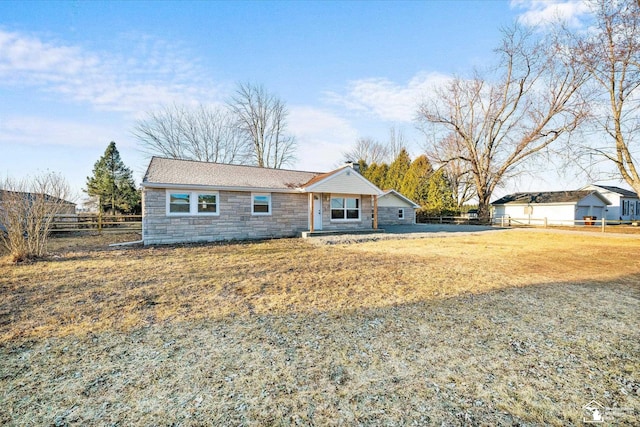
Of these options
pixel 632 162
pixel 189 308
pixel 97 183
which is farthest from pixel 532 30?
pixel 97 183

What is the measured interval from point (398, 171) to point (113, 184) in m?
29.6

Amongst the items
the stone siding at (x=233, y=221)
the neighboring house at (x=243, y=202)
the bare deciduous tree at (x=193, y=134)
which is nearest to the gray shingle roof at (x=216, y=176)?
the neighboring house at (x=243, y=202)

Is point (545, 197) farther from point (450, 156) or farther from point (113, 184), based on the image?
point (113, 184)

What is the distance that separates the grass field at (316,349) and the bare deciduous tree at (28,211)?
1.88 metres

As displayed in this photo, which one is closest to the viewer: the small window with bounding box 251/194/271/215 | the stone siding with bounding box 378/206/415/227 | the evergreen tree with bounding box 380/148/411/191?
the small window with bounding box 251/194/271/215

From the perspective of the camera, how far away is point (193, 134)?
1094 inches

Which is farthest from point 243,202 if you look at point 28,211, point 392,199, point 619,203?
point 619,203

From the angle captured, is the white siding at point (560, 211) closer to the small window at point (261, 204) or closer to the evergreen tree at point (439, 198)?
the evergreen tree at point (439, 198)

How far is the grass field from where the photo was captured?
2.16m

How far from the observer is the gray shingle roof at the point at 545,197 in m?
27.5

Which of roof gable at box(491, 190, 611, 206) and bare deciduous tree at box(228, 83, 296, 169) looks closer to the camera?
roof gable at box(491, 190, 611, 206)

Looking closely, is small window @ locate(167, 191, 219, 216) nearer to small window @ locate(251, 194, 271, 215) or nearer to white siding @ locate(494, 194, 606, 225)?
small window @ locate(251, 194, 271, 215)

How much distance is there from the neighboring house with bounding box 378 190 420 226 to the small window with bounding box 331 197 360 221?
26.9 ft

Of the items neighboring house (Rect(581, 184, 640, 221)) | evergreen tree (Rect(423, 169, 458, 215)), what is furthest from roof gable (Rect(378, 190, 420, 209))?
neighboring house (Rect(581, 184, 640, 221))
